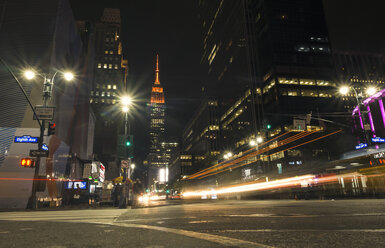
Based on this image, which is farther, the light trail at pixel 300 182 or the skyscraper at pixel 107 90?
the skyscraper at pixel 107 90

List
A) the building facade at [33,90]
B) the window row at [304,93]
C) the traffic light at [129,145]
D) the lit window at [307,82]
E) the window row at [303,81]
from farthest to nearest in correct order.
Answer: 1. the lit window at [307,82]
2. the window row at [303,81]
3. the window row at [304,93]
4. the building facade at [33,90]
5. the traffic light at [129,145]

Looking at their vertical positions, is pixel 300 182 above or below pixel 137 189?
above

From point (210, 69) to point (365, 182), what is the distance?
130m

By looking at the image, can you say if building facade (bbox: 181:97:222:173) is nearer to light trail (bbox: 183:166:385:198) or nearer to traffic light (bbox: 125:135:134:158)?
light trail (bbox: 183:166:385:198)

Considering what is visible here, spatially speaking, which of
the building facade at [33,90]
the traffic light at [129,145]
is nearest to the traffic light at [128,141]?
the traffic light at [129,145]

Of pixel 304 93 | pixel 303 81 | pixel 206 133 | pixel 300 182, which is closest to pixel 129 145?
pixel 300 182

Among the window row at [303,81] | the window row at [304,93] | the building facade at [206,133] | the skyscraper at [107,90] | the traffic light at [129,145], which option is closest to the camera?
the traffic light at [129,145]

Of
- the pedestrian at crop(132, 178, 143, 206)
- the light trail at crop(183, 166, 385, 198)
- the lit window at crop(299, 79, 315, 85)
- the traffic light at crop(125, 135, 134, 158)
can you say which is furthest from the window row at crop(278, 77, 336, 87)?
the pedestrian at crop(132, 178, 143, 206)

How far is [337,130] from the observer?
54844 mm

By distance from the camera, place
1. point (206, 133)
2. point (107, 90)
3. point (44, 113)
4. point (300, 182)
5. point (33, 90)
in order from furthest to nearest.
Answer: point (107, 90), point (206, 133), point (300, 182), point (33, 90), point (44, 113)

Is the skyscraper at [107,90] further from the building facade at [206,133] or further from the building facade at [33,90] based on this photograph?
the building facade at [33,90]

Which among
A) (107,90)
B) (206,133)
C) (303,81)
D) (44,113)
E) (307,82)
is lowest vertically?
(44,113)

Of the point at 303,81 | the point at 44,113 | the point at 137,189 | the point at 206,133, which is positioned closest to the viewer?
the point at 137,189

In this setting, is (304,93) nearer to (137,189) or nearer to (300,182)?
(300,182)
